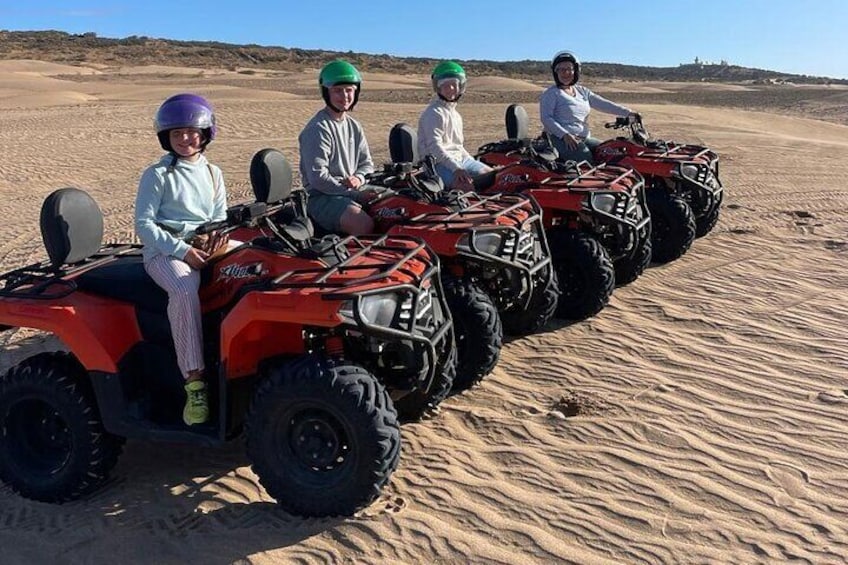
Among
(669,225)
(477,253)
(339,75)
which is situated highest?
(339,75)

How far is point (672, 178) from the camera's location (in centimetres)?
810

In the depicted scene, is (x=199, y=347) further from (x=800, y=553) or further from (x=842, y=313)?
(x=842, y=313)

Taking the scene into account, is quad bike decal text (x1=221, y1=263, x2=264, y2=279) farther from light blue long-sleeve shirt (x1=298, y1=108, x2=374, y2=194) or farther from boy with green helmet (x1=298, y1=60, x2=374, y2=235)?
light blue long-sleeve shirt (x1=298, y1=108, x2=374, y2=194)

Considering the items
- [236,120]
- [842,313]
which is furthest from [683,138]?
[842,313]

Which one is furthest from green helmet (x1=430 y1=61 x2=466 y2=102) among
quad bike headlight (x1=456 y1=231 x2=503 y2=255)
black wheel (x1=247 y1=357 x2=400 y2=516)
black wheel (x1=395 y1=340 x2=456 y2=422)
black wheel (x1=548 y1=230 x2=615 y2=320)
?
black wheel (x1=247 y1=357 x2=400 y2=516)

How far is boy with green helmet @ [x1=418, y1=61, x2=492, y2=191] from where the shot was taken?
22.5 feet

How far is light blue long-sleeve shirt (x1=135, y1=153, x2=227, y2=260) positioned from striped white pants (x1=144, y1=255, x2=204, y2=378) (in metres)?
Result: 0.10

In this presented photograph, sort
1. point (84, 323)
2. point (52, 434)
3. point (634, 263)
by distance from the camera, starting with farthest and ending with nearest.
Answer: point (634, 263) → point (52, 434) → point (84, 323)

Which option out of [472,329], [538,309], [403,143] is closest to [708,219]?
[403,143]

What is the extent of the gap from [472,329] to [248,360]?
153 cm

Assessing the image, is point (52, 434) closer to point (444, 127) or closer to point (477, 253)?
point (477, 253)

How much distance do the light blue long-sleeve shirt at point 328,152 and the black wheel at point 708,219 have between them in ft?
14.1

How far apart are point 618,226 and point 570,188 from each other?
477mm

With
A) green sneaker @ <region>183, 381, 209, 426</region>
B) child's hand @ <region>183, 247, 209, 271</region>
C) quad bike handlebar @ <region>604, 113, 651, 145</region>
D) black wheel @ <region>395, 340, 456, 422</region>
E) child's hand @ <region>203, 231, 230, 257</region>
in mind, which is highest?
quad bike handlebar @ <region>604, 113, 651, 145</region>
